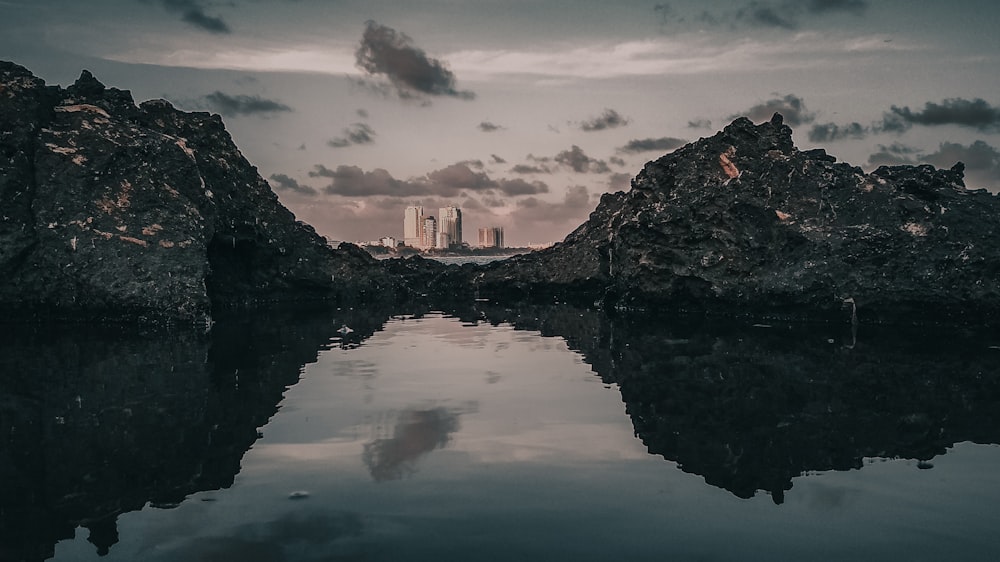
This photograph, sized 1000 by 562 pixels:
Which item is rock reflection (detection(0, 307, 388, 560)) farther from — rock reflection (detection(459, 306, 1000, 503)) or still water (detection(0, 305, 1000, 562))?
rock reflection (detection(459, 306, 1000, 503))

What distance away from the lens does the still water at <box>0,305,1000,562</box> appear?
265 inches

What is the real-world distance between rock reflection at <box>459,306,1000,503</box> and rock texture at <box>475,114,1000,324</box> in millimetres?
2010

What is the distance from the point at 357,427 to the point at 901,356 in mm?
13030

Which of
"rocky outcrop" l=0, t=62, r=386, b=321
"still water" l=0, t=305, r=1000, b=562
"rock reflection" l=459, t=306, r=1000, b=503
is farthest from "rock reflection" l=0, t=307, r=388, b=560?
"rock reflection" l=459, t=306, r=1000, b=503

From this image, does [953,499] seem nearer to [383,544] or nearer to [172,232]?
[383,544]

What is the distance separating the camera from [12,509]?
7500 millimetres

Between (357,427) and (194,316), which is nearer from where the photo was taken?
(357,427)

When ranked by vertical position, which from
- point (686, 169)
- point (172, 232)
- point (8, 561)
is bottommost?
point (8, 561)

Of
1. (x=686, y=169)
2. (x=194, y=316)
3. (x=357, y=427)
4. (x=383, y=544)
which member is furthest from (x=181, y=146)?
(x=383, y=544)

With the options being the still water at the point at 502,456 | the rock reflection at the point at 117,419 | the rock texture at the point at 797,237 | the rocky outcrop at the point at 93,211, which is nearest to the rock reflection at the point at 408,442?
the still water at the point at 502,456

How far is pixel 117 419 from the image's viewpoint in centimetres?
1147

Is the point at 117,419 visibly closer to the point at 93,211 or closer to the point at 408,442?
the point at 408,442

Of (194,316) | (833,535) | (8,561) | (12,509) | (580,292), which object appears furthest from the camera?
(580,292)

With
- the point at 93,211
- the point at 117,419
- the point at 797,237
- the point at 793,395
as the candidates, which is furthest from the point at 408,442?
the point at 93,211
